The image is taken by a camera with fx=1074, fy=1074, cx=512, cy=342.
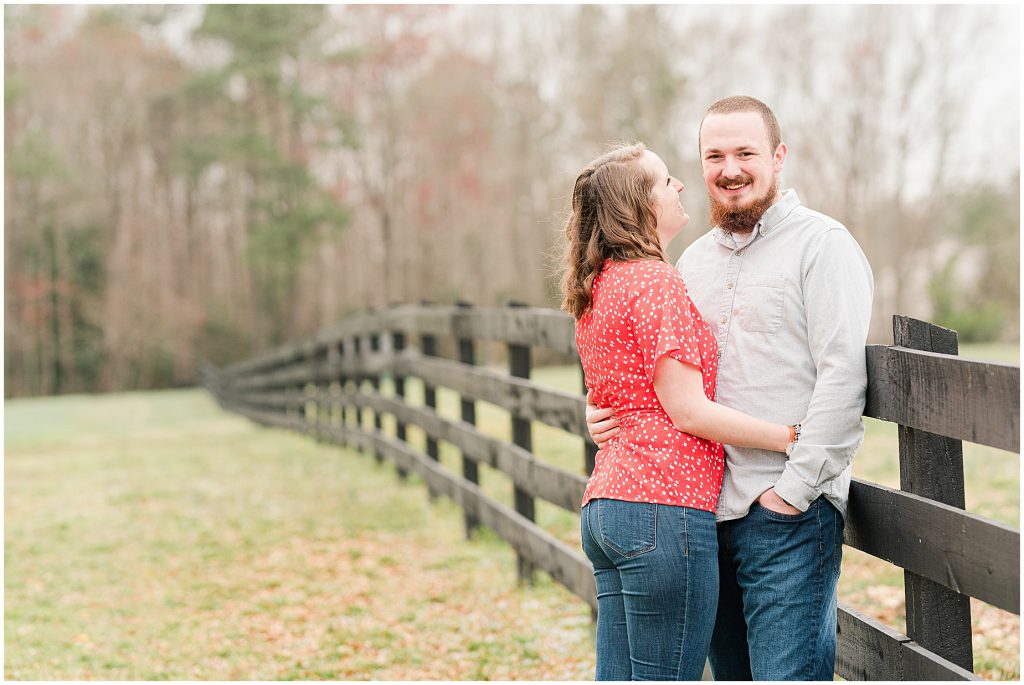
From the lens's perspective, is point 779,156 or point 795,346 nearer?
point 795,346

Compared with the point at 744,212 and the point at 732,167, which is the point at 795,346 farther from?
the point at 732,167

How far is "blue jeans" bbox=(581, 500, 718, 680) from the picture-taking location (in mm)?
2451

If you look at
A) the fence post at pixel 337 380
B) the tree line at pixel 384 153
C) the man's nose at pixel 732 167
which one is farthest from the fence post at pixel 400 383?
the tree line at pixel 384 153

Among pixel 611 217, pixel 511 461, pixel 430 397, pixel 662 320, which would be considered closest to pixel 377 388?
pixel 430 397

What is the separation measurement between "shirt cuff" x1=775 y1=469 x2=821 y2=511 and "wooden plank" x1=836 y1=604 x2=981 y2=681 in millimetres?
448

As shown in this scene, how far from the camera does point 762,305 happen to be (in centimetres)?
257

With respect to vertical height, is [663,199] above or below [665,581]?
above

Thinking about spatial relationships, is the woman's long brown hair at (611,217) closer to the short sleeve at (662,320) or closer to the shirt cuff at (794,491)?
the short sleeve at (662,320)

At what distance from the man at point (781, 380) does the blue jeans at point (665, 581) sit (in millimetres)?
122

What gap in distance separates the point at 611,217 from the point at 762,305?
418mm

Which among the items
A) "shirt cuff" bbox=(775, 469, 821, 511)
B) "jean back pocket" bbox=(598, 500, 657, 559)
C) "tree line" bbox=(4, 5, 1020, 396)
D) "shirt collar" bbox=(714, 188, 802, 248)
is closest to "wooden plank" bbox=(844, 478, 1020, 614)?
"shirt cuff" bbox=(775, 469, 821, 511)

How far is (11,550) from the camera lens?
22.0ft

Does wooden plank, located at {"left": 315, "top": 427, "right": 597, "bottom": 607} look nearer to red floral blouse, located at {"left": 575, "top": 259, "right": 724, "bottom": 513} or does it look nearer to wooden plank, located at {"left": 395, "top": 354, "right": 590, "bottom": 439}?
wooden plank, located at {"left": 395, "top": 354, "right": 590, "bottom": 439}

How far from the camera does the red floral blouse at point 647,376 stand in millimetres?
2500
